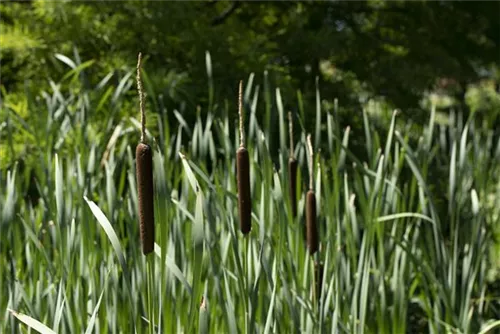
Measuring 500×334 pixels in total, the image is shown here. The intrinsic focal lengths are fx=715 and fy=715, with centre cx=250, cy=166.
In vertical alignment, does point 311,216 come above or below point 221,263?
above

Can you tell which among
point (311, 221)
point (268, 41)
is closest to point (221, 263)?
point (311, 221)

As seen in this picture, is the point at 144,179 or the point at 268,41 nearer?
the point at 144,179

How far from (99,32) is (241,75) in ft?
2.33

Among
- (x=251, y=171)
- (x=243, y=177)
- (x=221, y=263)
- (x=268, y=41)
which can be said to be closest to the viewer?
(x=243, y=177)

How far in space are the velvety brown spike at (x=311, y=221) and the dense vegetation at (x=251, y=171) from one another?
0.03 metres

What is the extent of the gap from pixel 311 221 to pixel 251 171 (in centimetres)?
66

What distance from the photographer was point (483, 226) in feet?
7.11

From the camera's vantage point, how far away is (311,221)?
1.32 metres

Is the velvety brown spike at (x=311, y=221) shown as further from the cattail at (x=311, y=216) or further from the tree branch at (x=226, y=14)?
the tree branch at (x=226, y=14)

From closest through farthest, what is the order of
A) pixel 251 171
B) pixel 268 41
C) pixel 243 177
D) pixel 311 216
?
pixel 243 177 < pixel 311 216 < pixel 251 171 < pixel 268 41

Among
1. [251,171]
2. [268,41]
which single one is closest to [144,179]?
[251,171]

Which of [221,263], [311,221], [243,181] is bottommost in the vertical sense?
[221,263]

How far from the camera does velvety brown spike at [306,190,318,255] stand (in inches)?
51.9

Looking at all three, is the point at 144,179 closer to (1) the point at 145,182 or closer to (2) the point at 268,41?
(1) the point at 145,182
